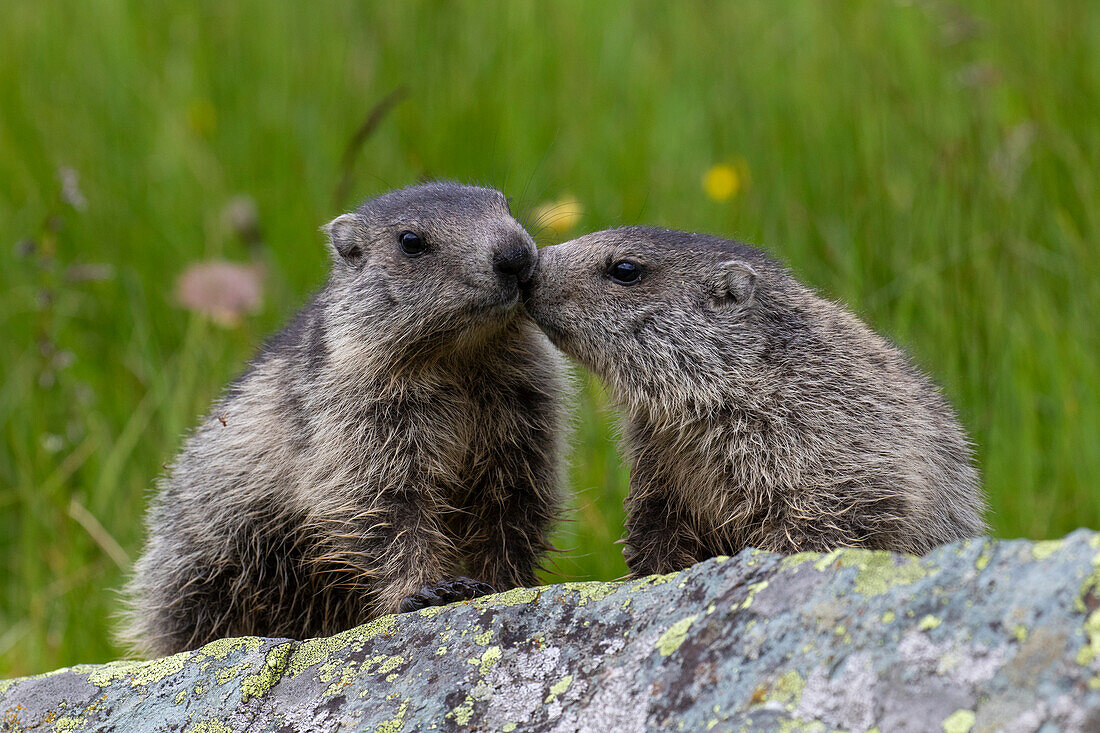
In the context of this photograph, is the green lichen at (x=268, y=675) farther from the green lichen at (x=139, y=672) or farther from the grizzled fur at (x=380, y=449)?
the grizzled fur at (x=380, y=449)

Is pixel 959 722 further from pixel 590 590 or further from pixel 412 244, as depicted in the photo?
pixel 412 244

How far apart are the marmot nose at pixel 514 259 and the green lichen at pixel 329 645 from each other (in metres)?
1.60

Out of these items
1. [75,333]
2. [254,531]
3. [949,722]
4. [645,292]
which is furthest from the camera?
[75,333]

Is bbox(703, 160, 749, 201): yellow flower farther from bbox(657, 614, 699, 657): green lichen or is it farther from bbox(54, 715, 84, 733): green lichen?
bbox(54, 715, 84, 733): green lichen

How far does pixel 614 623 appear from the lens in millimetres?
3271

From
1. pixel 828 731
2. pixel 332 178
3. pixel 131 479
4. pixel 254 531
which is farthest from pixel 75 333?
pixel 828 731

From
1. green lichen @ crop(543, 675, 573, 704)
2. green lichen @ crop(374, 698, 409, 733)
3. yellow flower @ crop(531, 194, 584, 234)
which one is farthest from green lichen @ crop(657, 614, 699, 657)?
yellow flower @ crop(531, 194, 584, 234)

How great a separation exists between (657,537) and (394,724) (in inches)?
71.3

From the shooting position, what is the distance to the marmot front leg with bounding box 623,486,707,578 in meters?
4.68

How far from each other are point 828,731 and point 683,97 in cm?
768

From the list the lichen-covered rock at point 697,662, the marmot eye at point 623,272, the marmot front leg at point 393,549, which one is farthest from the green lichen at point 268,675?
the marmot eye at point 623,272

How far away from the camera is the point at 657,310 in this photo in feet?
15.8

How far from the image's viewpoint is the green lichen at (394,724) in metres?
3.19

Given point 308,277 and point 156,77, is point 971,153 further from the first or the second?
point 156,77
